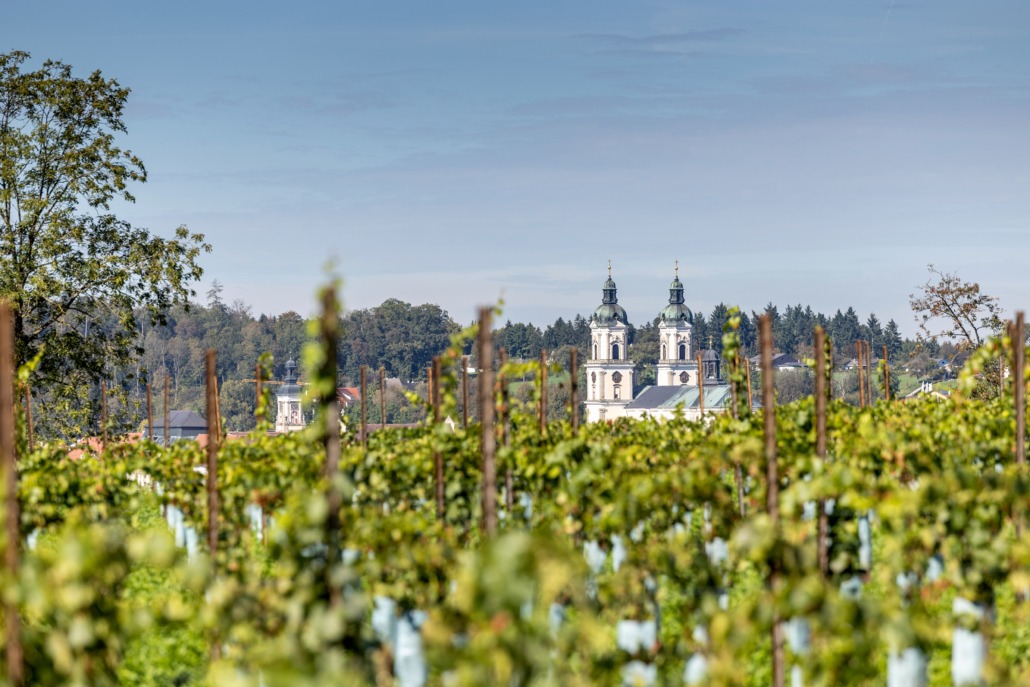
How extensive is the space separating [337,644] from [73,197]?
28900 millimetres

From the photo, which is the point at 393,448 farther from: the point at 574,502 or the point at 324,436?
the point at 324,436

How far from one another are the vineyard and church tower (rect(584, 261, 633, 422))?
110 m

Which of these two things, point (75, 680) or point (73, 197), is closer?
point (75, 680)

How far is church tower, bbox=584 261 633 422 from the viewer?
129250mm

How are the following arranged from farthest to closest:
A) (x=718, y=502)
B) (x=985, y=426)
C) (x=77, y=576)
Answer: (x=985, y=426), (x=718, y=502), (x=77, y=576)

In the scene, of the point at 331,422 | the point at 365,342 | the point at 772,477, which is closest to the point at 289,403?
the point at 365,342

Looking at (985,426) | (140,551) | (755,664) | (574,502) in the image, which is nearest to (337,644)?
(140,551)

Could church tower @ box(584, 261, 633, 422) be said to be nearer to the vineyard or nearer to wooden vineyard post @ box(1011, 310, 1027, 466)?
the vineyard

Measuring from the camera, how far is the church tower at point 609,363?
129 metres

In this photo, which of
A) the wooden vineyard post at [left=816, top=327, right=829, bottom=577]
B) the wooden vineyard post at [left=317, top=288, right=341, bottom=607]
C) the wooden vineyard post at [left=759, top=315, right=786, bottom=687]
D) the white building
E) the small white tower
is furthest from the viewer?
the white building

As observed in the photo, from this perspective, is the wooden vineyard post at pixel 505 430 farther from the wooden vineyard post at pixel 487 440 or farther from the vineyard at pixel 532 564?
the wooden vineyard post at pixel 487 440

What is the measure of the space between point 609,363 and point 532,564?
124879mm

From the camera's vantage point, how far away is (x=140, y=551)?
6.61 m

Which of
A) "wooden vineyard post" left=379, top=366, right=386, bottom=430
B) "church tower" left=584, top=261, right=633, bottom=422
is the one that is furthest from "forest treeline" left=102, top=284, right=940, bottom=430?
"wooden vineyard post" left=379, top=366, right=386, bottom=430
